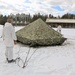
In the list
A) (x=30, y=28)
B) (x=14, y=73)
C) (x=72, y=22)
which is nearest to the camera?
(x=14, y=73)

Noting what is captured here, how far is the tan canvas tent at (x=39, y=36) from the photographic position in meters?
9.09

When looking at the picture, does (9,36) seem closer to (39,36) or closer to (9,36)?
(9,36)

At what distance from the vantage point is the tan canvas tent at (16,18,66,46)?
909 centimetres

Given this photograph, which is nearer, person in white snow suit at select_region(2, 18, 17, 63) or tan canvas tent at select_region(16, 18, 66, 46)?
person in white snow suit at select_region(2, 18, 17, 63)

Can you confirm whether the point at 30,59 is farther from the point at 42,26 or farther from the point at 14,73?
the point at 42,26

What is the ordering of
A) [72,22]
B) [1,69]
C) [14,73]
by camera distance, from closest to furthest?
1. [14,73]
2. [1,69]
3. [72,22]

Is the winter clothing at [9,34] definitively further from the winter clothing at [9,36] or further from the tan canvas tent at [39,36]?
the tan canvas tent at [39,36]

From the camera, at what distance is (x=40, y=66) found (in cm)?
564

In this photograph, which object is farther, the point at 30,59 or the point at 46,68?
the point at 30,59

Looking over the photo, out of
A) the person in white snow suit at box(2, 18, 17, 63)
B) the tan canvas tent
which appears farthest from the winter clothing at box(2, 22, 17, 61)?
the tan canvas tent

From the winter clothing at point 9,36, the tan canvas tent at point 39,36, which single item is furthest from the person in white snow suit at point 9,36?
the tan canvas tent at point 39,36

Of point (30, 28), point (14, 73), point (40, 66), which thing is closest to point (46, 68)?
point (40, 66)

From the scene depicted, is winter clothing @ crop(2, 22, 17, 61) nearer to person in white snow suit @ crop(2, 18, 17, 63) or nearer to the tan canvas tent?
person in white snow suit @ crop(2, 18, 17, 63)

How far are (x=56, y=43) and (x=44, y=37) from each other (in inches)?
32.3
